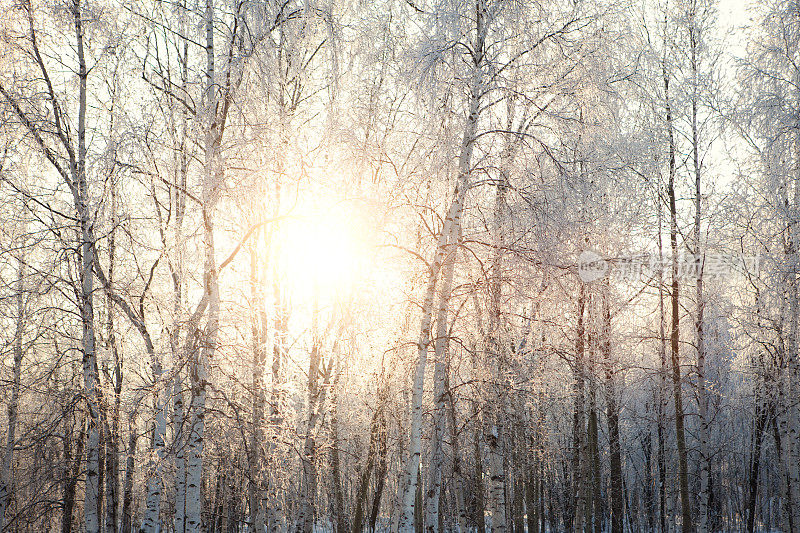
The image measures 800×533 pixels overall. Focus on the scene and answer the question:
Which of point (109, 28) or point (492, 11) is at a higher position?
point (109, 28)

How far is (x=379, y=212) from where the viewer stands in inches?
303

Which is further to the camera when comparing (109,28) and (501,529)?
(501,529)

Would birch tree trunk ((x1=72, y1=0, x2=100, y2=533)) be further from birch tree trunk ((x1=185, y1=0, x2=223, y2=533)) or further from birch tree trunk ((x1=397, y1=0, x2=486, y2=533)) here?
birch tree trunk ((x1=397, y1=0, x2=486, y2=533))

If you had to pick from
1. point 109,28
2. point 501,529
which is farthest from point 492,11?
point 501,529

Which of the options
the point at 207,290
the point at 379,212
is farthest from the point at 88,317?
the point at 379,212

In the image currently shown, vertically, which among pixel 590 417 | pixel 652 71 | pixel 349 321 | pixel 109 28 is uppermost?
pixel 652 71

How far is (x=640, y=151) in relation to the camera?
43.6ft

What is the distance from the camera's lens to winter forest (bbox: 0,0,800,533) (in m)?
7.92

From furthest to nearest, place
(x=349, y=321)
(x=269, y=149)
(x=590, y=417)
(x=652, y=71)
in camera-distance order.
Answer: (x=652, y=71) → (x=590, y=417) → (x=349, y=321) → (x=269, y=149)

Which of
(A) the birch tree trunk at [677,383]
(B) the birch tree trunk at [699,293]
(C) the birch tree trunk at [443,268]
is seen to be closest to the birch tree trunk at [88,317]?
(C) the birch tree trunk at [443,268]

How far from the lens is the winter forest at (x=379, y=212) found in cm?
792

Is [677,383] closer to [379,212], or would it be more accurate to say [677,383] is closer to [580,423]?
[580,423]

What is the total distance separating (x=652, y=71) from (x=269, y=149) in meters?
9.65

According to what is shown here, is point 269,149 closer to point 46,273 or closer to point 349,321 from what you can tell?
point 349,321
